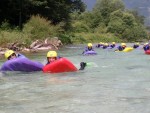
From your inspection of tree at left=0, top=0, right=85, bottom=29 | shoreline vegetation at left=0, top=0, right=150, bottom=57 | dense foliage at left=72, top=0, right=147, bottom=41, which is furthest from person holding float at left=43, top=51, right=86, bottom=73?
dense foliage at left=72, top=0, right=147, bottom=41

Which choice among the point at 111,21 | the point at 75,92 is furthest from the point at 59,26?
the point at 111,21

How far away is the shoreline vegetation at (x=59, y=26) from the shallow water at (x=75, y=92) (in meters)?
11.4

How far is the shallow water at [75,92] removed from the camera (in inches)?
260

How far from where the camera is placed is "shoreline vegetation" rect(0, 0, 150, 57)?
2805cm

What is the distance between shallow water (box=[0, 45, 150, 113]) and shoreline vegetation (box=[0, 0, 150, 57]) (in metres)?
11.4

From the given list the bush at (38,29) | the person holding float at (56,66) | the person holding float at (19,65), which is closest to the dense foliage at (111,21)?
the bush at (38,29)

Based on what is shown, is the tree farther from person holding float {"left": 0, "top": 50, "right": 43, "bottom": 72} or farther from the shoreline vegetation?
person holding float {"left": 0, "top": 50, "right": 43, "bottom": 72}

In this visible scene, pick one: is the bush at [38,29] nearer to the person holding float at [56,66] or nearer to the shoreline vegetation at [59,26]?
the shoreline vegetation at [59,26]

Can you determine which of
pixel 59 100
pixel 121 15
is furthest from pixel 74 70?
pixel 121 15

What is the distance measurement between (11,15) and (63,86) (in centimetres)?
2982

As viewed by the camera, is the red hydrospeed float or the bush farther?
the bush

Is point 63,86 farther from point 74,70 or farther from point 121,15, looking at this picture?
point 121,15

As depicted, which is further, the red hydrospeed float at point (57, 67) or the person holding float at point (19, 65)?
the person holding float at point (19, 65)

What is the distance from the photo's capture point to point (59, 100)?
→ 23.9 feet
